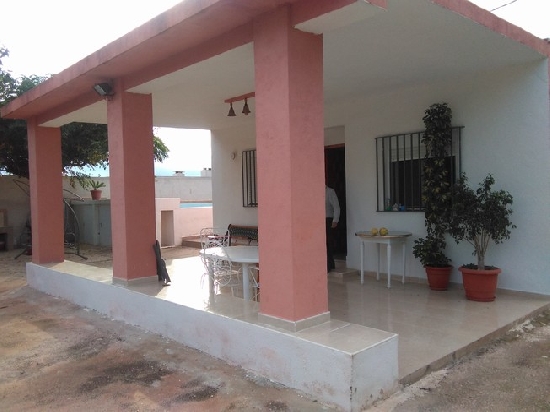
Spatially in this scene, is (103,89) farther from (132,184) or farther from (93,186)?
(93,186)

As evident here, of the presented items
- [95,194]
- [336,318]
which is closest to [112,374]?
[336,318]

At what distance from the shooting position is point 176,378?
3.55 meters

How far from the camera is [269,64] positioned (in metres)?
3.38

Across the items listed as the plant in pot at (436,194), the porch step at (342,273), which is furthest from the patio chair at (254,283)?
the plant in pot at (436,194)

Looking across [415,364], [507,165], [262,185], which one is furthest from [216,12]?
[507,165]

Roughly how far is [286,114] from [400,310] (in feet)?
8.90

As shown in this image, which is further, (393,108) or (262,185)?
(393,108)

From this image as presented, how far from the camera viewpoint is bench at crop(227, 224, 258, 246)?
29.1 ft

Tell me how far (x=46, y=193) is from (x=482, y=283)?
21.1 ft

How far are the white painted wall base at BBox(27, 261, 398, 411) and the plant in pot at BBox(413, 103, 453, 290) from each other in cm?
271

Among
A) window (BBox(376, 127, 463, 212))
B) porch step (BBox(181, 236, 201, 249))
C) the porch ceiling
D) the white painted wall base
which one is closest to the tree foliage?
porch step (BBox(181, 236, 201, 249))

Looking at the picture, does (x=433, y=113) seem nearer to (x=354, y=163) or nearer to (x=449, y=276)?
(x=354, y=163)

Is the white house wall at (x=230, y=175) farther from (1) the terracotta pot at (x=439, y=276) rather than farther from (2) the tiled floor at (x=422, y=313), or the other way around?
(1) the terracotta pot at (x=439, y=276)

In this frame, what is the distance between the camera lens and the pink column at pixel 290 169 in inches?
129
